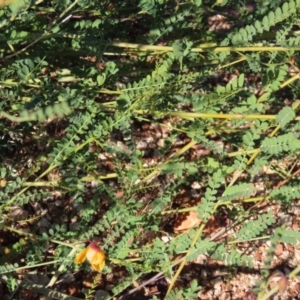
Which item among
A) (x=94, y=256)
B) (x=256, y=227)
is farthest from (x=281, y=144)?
(x=94, y=256)

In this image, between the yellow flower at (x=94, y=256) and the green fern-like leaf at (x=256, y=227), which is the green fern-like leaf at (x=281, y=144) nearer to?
the green fern-like leaf at (x=256, y=227)

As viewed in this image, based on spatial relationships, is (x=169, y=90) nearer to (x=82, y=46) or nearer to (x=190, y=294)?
(x=82, y=46)

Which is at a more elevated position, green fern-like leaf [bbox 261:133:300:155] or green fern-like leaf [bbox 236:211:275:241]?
green fern-like leaf [bbox 261:133:300:155]

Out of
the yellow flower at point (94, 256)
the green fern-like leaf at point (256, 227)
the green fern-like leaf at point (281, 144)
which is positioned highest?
the green fern-like leaf at point (281, 144)

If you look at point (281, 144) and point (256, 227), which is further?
point (256, 227)

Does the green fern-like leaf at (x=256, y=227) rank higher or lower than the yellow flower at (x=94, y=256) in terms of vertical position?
lower

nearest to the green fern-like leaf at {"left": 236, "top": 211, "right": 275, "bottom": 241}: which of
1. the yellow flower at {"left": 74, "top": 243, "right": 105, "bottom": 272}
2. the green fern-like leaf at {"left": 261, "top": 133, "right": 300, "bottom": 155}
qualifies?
the green fern-like leaf at {"left": 261, "top": 133, "right": 300, "bottom": 155}

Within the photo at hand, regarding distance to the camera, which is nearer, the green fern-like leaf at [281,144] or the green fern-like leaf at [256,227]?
the green fern-like leaf at [281,144]

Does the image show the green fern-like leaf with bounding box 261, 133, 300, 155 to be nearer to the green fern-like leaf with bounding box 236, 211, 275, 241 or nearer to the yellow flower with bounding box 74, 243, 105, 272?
the green fern-like leaf with bounding box 236, 211, 275, 241

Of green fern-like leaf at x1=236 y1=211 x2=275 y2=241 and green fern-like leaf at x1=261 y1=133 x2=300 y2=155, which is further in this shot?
green fern-like leaf at x1=236 y1=211 x2=275 y2=241

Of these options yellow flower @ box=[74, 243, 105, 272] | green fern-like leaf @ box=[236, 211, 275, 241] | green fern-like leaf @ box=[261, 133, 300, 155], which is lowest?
green fern-like leaf @ box=[236, 211, 275, 241]

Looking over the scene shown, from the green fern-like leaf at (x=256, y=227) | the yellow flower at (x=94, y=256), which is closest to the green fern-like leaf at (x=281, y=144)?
the green fern-like leaf at (x=256, y=227)

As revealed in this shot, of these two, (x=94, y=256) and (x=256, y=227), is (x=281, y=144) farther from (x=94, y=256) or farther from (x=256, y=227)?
(x=94, y=256)

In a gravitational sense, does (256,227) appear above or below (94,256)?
below
